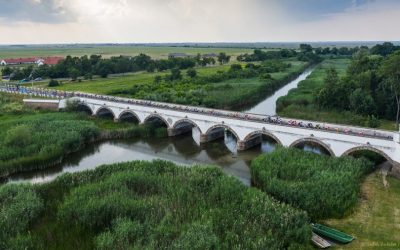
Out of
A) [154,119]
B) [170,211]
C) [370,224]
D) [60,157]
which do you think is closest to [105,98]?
[154,119]

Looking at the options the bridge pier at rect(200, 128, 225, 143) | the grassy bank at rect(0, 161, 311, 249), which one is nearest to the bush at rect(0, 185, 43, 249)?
the grassy bank at rect(0, 161, 311, 249)

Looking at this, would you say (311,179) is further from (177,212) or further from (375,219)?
(177,212)

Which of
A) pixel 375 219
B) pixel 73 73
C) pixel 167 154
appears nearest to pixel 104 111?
pixel 167 154

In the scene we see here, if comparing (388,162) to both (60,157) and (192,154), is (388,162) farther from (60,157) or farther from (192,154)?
(60,157)

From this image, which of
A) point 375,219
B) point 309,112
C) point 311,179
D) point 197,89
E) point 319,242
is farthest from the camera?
point 197,89

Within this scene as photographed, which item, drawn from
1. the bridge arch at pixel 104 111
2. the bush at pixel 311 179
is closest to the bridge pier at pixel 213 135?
the bush at pixel 311 179

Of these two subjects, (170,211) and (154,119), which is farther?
(154,119)
